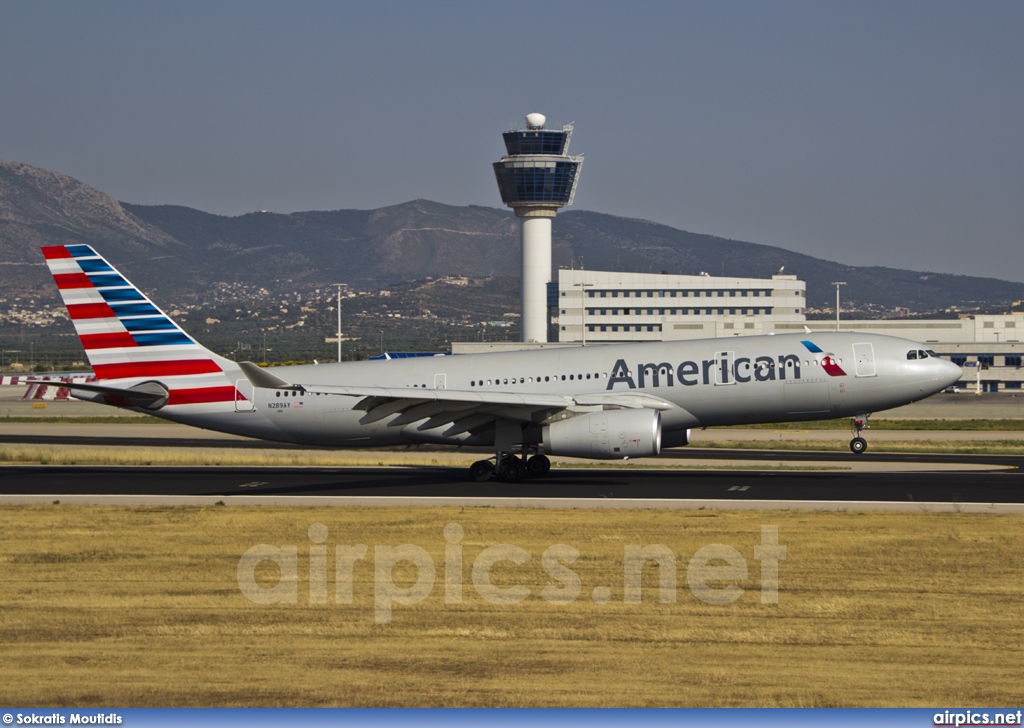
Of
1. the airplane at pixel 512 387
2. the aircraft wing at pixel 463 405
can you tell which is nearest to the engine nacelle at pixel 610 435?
the airplane at pixel 512 387

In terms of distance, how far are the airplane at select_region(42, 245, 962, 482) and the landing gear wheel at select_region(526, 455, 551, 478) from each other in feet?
0.23

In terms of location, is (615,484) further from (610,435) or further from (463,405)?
(463,405)

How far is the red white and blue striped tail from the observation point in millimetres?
36312

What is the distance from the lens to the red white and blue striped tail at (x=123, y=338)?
36.3 m

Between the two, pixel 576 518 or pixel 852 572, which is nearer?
pixel 852 572

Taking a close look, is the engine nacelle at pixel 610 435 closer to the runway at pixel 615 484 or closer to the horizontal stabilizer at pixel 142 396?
the runway at pixel 615 484

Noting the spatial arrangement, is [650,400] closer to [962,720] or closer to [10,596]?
[10,596]

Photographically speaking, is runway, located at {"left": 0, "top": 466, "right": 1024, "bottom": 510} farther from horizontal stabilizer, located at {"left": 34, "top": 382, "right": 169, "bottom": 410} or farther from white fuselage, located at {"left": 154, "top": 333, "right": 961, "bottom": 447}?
horizontal stabilizer, located at {"left": 34, "top": 382, "right": 169, "bottom": 410}

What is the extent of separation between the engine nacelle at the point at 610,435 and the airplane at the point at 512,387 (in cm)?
4

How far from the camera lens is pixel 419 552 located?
22438 millimetres

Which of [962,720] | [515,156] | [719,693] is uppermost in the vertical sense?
[515,156]

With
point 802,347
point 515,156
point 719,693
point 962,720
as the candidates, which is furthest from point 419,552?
point 515,156

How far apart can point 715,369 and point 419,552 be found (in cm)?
1508

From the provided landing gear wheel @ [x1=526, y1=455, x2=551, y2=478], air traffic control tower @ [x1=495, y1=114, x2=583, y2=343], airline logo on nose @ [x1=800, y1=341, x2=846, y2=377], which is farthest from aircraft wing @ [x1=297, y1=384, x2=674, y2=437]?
air traffic control tower @ [x1=495, y1=114, x2=583, y2=343]
